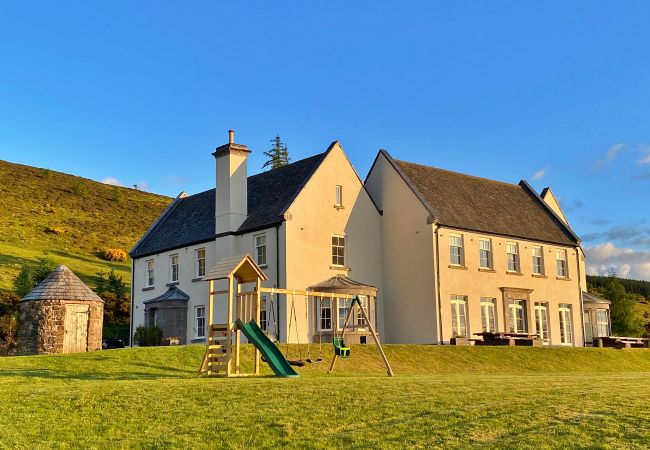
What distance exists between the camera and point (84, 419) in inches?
635

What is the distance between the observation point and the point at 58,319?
34.8 metres

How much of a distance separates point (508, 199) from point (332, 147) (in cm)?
1403

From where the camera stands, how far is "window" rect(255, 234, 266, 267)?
3803cm

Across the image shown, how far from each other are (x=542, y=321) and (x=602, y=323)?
27.4 feet

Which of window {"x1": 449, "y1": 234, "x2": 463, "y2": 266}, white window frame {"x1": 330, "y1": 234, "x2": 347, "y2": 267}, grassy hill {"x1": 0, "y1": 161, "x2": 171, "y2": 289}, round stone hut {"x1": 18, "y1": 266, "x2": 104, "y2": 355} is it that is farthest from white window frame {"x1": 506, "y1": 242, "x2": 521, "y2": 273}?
grassy hill {"x1": 0, "y1": 161, "x2": 171, "y2": 289}

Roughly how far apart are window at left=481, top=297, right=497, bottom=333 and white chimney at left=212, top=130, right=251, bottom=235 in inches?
547

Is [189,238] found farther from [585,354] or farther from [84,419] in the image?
[84,419]

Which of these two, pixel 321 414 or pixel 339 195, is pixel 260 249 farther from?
pixel 321 414

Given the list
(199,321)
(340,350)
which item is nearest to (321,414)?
(340,350)

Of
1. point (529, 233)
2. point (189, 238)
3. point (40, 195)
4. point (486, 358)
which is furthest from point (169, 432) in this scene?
point (40, 195)

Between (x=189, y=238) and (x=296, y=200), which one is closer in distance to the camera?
(x=296, y=200)

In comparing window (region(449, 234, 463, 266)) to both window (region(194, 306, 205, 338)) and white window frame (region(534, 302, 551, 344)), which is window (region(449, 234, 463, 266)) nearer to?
white window frame (region(534, 302, 551, 344))

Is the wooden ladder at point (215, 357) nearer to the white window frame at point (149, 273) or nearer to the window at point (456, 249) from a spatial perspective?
the window at point (456, 249)

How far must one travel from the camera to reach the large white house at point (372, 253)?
3741 centimetres
